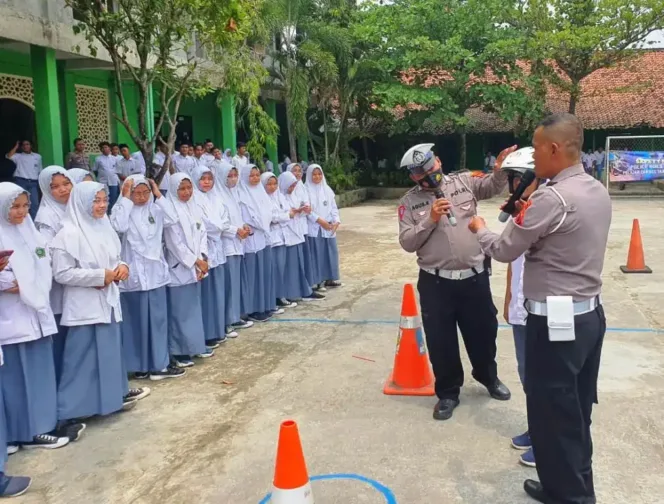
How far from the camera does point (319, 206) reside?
752 centimetres

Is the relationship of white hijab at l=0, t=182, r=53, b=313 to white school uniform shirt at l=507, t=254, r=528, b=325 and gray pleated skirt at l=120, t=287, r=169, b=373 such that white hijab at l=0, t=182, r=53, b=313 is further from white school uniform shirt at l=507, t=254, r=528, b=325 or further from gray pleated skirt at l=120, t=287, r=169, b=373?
white school uniform shirt at l=507, t=254, r=528, b=325

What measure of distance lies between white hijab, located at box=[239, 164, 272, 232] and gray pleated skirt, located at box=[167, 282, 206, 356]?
57.0 inches

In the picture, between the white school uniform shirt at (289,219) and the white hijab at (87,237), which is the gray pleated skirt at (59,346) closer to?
the white hijab at (87,237)

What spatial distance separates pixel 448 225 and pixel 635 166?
16925 mm

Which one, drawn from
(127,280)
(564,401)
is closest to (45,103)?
(127,280)

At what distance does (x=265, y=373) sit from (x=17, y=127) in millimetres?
10083

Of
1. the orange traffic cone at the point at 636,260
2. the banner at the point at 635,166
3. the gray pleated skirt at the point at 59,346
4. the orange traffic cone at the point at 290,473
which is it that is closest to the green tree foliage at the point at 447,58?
the banner at the point at 635,166

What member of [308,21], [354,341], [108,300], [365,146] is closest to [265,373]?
[354,341]

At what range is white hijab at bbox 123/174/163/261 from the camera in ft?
15.6

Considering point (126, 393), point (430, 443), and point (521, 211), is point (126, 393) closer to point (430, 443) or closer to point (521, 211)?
point (430, 443)

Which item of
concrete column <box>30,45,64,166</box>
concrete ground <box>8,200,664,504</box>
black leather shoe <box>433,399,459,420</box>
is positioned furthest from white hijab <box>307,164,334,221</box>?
concrete column <box>30,45,64,166</box>

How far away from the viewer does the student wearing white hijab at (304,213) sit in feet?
23.4

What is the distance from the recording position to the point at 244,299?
6.27m

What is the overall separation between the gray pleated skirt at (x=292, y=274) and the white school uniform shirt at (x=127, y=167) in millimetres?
7043
